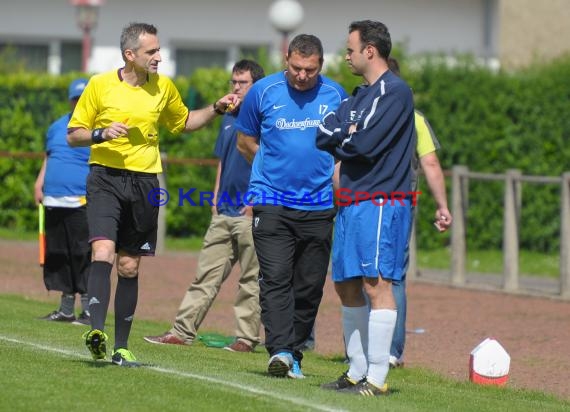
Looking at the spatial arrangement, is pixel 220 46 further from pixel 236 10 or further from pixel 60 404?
pixel 60 404

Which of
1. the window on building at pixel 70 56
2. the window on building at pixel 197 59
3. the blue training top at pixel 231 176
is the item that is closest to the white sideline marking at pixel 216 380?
the blue training top at pixel 231 176

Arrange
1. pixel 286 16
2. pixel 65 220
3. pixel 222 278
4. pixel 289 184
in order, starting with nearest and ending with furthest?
pixel 289 184 → pixel 222 278 → pixel 65 220 → pixel 286 16

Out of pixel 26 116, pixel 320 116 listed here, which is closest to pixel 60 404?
pixel 320 116

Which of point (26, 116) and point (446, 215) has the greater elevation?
point (26, 116)

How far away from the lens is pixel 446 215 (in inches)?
337

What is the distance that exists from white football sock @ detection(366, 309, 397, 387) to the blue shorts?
232 millimetres

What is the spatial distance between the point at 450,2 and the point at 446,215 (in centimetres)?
2008

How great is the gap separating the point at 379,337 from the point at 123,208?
1932 millimetres

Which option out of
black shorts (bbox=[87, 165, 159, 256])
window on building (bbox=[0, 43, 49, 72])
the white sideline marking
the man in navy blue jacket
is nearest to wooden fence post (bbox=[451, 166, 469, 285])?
the white sideline marking

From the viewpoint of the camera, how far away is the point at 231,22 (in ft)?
89.1

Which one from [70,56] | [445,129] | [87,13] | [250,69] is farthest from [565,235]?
[70,56]

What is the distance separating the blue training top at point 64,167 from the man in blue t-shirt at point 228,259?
5.25ft

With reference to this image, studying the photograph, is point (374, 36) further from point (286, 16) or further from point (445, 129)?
point (286, 16)

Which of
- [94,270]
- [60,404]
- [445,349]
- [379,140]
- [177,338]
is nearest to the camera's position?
[60,404]
